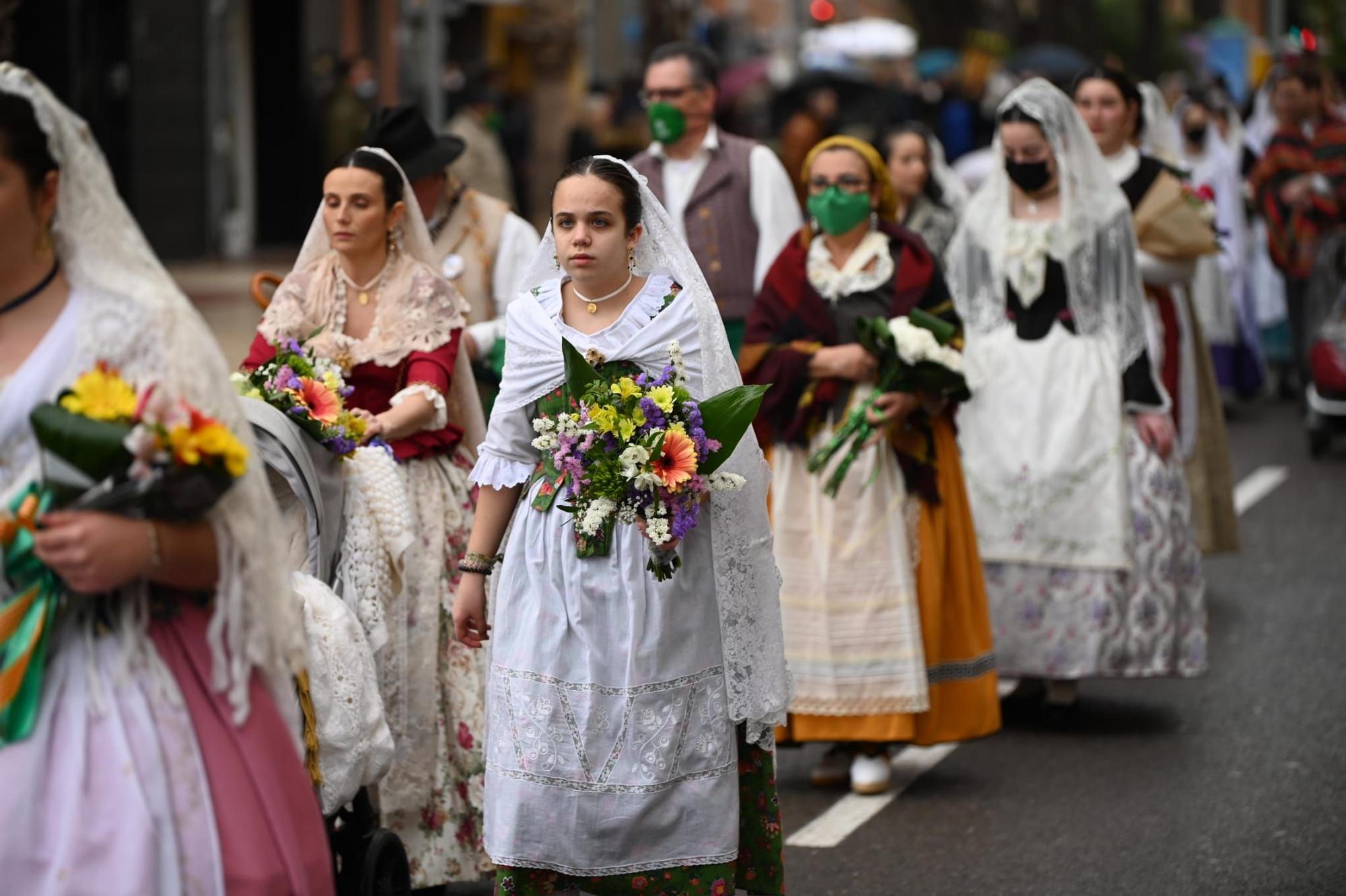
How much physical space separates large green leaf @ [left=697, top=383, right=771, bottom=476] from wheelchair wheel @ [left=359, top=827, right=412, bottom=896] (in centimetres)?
130

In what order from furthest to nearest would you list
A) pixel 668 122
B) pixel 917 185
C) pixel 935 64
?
pixel 935 64 < pixel 917 185 < pixel 668 122

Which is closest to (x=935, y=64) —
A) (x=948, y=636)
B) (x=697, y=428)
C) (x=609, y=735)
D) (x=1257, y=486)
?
(x=1257, y=486)

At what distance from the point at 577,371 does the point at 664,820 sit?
108 centimetres

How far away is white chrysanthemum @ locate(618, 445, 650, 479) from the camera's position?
5.02 metres

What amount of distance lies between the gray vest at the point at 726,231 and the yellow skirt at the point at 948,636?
171cm

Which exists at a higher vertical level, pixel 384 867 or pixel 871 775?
pixel 384 867

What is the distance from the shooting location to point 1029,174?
26.9ft

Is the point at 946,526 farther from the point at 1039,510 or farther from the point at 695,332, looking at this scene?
the point at 695,332

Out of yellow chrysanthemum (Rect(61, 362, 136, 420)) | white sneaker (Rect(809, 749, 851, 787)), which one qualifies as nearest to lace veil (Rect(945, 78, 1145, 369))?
white sneaker (Rect(809, 749, 851, 787))

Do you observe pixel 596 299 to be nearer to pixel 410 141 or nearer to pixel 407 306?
pixel 407 306

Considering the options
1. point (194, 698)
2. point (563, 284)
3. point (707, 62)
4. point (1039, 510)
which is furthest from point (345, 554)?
point (707, 62)

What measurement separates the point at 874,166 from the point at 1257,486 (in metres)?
6.88

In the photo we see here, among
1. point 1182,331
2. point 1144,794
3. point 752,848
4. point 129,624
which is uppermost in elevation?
point 129,624

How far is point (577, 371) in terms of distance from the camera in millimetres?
5102
